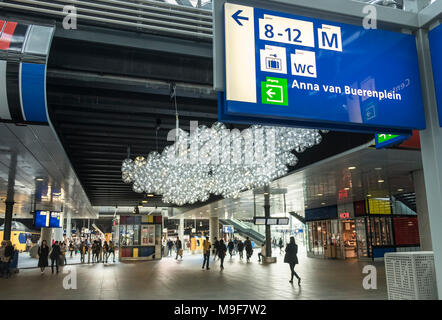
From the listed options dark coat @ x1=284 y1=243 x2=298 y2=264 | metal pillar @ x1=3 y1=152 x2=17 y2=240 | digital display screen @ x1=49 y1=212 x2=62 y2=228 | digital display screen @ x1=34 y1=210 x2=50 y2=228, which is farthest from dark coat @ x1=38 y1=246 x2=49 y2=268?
dark coat @ x1=284 y1=243 x2=298 y2=264

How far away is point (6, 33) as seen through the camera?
4.44m

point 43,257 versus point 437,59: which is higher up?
point 437,59

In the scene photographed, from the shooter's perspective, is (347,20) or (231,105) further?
(347,20)

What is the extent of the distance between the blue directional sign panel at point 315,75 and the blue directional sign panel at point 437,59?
17cm

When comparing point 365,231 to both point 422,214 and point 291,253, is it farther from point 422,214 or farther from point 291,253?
point 291,253

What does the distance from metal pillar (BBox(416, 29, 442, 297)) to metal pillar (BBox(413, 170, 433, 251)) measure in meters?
11.3

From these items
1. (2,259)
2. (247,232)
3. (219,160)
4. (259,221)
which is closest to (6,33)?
(219,160)

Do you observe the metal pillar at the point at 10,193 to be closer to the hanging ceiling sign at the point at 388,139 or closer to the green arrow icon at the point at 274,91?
the green arrow icon at the point at 274,91

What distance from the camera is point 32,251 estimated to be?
31.2 m

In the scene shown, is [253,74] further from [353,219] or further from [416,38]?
[353,219]

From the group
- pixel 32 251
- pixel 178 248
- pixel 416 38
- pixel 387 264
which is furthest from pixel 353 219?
pixel 32 251

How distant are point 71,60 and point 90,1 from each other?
1.30 meters

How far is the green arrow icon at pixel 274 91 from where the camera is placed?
11.0 feet

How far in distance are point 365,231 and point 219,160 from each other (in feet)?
54.7
